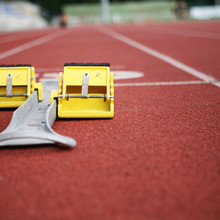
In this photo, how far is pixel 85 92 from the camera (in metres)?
3.04

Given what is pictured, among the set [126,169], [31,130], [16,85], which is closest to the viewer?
[126,169]

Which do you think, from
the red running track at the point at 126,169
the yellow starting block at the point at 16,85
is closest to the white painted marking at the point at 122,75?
the red running track at the point at 126,169

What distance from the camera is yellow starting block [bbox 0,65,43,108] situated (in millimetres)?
3402

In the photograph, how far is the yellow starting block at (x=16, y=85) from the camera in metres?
3.40

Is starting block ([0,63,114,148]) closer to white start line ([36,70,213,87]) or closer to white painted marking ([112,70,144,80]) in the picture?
white start line ([36,70,213,87])

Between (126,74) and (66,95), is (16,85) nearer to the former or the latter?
(66,95)

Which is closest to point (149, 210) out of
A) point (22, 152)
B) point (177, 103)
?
point (22, 152)

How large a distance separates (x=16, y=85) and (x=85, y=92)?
2.72 feet

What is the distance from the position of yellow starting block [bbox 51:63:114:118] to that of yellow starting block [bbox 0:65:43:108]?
44 cm

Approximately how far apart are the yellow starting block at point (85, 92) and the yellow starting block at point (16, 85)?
0.44 meters

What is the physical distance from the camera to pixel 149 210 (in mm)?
1626

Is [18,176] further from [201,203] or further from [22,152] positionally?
[201,203]

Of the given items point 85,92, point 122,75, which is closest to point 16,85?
point 85,92

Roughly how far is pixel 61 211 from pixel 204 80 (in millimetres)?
3673
